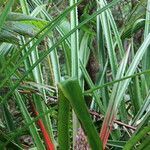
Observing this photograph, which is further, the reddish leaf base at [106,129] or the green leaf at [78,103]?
the reddish leaf base at [106,129]

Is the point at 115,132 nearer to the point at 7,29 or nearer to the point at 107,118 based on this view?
the point at 107,118

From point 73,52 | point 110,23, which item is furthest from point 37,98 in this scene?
point 110,23

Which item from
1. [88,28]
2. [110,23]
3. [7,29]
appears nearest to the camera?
[7,29]

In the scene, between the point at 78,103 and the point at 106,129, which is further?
the point at 106,129

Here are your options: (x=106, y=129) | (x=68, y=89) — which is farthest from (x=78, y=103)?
(x=106, y=129)

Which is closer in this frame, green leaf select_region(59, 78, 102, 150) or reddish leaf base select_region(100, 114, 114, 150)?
green leaf select_region(59, 78, 102, 150)

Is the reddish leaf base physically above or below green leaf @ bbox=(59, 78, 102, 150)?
below

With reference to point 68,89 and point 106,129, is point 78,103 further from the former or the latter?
point 106,129

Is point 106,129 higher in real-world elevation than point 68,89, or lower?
lower

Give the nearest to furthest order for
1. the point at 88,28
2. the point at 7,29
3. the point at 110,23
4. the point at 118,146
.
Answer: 1. the point at 7,29
2. the point at 118,146
3. the point at 110,23
4. the point at 88,28

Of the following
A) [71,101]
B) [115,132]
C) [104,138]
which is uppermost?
[71,101]

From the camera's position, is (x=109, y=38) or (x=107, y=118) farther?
(x=109, y=38)
